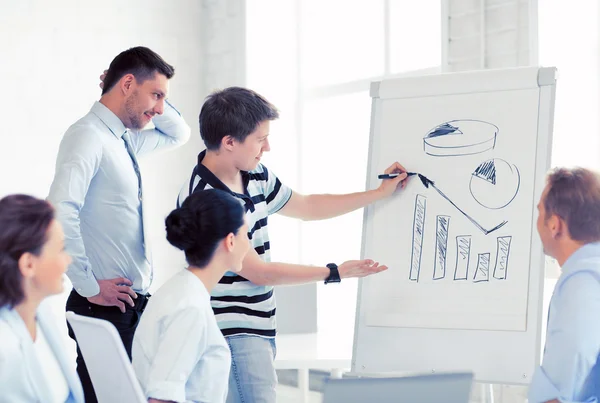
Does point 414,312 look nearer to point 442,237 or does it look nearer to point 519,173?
point 442,237

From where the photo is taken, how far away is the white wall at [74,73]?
415 cm

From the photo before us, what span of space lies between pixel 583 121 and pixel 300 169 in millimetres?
1934

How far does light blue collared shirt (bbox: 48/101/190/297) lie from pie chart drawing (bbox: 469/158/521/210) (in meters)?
1.05

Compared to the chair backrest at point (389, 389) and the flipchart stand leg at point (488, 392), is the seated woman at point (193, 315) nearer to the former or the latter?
the chair backrest at point (389, 389)

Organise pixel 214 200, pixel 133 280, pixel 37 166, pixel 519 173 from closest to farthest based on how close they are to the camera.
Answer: pixel 214 200 → pixel 519 173 → pixel 133 280 → pixel 37 166

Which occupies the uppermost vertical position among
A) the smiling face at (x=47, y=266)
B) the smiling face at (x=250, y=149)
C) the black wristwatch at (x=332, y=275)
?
the smiling face at (x=250, y=149)

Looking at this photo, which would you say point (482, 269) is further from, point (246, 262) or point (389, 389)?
point (389, 389)

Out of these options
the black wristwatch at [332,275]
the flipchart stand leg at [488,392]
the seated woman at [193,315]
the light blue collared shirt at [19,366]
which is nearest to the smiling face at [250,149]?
the seated woman at [193,315]

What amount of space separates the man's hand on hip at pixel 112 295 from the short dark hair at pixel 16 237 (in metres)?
0.63

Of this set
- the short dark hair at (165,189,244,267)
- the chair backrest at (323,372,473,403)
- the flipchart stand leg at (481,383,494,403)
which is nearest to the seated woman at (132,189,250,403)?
the short dark hair at (165,189,244,267)

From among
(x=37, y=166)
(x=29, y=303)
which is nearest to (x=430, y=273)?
(x=29, y=303)

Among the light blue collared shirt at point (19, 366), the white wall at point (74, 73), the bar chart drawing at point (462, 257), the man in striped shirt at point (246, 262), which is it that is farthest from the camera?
the white wall at point (74, 73)

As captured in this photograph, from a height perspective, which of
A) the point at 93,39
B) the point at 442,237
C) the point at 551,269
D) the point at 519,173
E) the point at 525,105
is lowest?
the point at 551,269

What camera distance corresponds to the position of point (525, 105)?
7.57 feet
